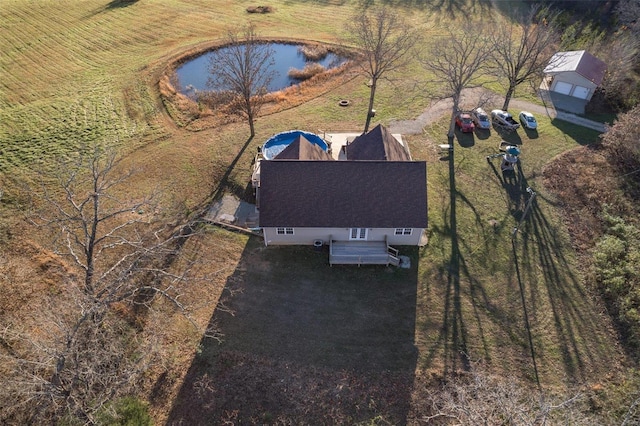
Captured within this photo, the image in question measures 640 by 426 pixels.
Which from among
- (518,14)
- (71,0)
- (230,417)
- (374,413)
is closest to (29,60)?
(71,0)

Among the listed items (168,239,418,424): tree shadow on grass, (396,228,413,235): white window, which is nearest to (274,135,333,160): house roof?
(168,239,418,424): tree shadow on grass

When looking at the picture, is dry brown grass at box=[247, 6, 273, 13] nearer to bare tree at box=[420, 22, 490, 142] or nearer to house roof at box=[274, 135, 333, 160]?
bare tree at box=[420, 22, 490, 142]

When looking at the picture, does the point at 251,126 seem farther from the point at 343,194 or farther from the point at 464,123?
the point at 464,123

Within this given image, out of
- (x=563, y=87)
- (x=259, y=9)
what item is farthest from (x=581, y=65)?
(x=259, y=9)

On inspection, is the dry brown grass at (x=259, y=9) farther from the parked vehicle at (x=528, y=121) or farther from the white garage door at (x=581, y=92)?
the white garage door at (x=581, y=92)

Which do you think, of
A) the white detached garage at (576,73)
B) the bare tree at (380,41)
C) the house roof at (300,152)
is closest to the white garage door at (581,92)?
the white detached garage at (576,73)

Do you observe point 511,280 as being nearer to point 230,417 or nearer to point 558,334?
point 558,334
